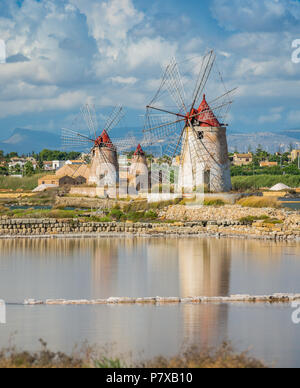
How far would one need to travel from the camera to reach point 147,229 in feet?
72.8

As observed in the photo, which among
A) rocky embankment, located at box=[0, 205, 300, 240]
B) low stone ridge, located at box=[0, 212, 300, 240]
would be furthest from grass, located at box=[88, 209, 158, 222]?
low stone ridge, located at box=[0, 212, 300, 240]

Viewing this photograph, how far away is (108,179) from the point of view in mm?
37594

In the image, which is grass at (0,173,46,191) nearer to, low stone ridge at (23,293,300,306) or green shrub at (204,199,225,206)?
green shrub at (204,199,225,206)

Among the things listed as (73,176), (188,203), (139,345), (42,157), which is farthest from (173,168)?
(42,157)

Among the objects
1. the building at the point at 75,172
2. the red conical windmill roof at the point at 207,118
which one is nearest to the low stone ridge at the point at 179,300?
the red conical windmill roof at the point at 207,118

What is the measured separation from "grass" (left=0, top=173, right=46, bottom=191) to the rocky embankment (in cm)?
3110

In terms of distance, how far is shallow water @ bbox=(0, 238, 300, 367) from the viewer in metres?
7.96

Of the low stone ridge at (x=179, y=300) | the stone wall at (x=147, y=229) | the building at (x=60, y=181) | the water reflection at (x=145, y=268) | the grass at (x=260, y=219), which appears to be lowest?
the low stone ridge at (x=179, y=300)

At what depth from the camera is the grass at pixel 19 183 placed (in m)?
55.3

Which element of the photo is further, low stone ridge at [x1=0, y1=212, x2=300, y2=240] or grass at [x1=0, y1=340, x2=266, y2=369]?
low stone ridge at [x1=0, y1=212, x2=300, y2=240]

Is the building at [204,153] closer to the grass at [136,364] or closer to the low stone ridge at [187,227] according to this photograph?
the low stone ridge at [187,227]

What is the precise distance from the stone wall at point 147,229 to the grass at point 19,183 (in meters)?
31.6
